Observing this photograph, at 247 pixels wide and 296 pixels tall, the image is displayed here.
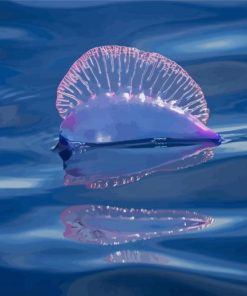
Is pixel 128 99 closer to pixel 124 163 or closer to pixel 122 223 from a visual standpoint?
pixel 124 163

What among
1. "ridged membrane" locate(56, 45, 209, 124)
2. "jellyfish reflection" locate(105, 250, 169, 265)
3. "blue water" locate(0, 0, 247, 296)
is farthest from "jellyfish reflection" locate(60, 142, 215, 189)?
"jellyfish reflection" locate(105, 250, 169, 265)

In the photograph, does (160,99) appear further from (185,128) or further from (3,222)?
(3,222)

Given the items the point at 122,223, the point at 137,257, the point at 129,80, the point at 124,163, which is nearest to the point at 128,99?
the point at 129,80

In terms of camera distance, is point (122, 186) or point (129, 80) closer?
point (122, 186)

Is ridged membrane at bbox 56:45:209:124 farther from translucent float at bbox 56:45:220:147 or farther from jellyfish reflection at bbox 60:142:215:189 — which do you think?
jellyfish reflection at bbox 60:142:215:189

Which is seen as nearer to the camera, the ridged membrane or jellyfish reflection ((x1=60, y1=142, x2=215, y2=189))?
jellyfish reflection ((x1=60, y1=142, x2=215, y2=189))

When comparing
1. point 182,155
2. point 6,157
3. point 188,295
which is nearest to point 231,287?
point 188,295

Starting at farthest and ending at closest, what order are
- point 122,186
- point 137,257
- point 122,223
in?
point 122,186, point 122,223, point 137,257

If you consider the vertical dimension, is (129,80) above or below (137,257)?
above
